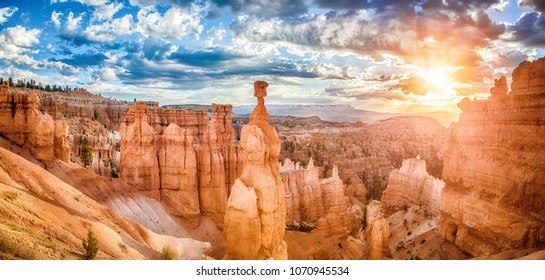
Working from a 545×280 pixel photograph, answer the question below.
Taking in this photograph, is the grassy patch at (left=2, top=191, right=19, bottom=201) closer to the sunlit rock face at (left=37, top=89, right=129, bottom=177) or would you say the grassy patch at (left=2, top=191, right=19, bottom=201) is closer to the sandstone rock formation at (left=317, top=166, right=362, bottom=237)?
the sandstone rock formation at (left=317, top=166, right=362, bottom=237)

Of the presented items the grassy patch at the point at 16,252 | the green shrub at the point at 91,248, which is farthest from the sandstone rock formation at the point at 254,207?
the grassy patch at the point at 16,252

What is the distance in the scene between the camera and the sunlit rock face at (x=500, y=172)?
1351 cm

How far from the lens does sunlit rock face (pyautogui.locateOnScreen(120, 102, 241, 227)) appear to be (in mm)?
18875

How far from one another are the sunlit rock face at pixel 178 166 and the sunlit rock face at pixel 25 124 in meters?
4.28

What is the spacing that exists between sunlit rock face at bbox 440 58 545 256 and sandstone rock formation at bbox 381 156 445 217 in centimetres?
924

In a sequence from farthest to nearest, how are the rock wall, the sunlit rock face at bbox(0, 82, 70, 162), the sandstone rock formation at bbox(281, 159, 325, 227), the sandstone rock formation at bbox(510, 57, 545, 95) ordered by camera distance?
the sandstone rock formation at bbox(281, 159, 325, 227)
the rock wall
the sunlit rock face at bbox(0, 82, 70, 162)
the sandstone rock formation at bbox(510, 57, 545, 95)

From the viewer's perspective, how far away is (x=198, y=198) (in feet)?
65.6

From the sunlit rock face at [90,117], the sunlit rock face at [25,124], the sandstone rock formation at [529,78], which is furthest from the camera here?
the sunlit rock face at [90,117]

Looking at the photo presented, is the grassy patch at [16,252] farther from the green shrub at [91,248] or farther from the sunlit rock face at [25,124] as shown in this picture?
the sunlit rock face at [25,124]

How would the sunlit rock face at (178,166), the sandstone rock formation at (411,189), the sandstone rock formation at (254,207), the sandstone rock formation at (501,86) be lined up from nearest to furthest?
the sandstone rock formation at (254,207) < the sandstone rock formation at (501,86) < the sunlit rock face at (178,166) < the sandstone rock formation at (411,189)

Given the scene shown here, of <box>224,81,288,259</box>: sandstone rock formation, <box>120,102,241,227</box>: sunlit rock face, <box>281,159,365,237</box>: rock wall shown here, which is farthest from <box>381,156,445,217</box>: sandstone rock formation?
<box>224,81,288,259</box>: sandstone rock formation
